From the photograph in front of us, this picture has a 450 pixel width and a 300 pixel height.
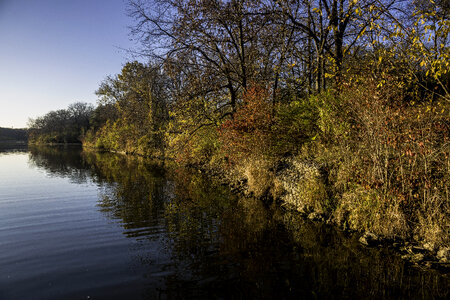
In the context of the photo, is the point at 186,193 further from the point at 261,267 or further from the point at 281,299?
the point at 281,299

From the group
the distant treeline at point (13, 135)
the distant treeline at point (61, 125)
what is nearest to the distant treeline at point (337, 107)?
the distant treeline at point (61, 125)

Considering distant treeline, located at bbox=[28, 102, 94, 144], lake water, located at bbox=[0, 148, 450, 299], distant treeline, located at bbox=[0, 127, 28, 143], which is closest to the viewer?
lake water, located at bbox=[0, 148, 450, 299]

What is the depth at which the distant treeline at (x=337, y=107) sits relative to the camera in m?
7.11

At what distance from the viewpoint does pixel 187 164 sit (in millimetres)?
24016

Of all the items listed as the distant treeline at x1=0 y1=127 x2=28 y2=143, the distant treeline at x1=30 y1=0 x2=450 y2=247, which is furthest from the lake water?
the distant treeline at x1=0 y1=127 x2=28 y2=143

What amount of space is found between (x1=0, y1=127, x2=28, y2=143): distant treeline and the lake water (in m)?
142

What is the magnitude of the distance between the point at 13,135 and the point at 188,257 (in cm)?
15760

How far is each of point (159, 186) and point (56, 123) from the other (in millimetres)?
93997

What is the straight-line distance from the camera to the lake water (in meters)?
5.45

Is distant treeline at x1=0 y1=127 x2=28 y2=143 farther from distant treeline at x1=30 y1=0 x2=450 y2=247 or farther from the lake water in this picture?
the lake water

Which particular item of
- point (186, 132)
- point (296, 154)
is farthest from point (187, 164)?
point (296, 154)

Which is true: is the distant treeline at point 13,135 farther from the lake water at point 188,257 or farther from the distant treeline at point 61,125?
the lake water at point 188,257

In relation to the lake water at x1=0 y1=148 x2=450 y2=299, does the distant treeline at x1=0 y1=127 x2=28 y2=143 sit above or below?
above

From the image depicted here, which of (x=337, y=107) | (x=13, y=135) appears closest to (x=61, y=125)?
(x=13, y=135)
